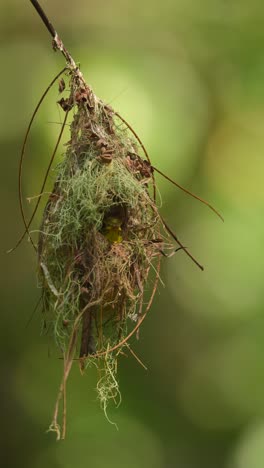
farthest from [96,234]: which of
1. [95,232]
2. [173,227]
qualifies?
[173,227]

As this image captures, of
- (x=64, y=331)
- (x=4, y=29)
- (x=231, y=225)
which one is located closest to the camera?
(x=64, y=331)

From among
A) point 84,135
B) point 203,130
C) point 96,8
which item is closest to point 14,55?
point 96,8

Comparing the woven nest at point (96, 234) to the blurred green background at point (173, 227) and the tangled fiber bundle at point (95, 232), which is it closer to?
the tangled fiber bundle at point (95, 232)

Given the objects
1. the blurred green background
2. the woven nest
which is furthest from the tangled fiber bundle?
the blurred green background

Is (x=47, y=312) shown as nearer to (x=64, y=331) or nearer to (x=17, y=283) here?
(x=64, y=331)

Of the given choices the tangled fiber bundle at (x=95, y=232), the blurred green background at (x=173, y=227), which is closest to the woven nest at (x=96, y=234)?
the tangled fiber bundle at (x=95, y=232)

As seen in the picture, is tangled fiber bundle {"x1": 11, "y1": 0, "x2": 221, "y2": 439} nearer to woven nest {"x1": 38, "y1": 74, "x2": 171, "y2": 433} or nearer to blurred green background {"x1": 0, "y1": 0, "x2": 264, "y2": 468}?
woven nest {"x1": 38, "y1": 74, "x2": 171, "y2": 433}

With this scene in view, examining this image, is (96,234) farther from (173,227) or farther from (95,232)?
(173,227)
